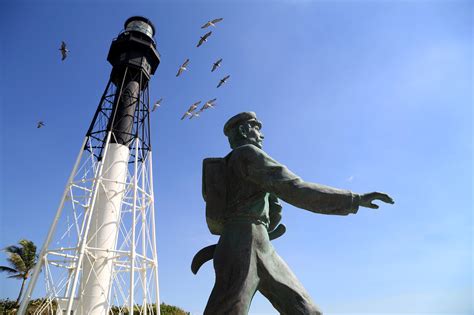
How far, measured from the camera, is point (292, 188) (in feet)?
9.59

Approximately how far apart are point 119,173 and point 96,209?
2.37 metres

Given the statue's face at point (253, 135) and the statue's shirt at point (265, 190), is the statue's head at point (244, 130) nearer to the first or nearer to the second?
the statue's face at point (253, 135)

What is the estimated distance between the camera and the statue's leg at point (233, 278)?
2.69 meters

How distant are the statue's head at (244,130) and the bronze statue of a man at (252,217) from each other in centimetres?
3

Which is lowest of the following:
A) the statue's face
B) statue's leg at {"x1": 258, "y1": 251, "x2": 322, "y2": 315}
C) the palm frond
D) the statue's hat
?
statue's leg at {"x1": 258, "y1": 251, "x2": 322, "y2": 315}

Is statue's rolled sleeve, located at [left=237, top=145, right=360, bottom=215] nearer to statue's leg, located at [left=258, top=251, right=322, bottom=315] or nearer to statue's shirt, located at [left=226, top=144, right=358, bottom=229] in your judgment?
statue's shirt, located at [left=226, top=144, right=358, bottom=229]

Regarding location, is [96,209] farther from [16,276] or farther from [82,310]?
[16,276]

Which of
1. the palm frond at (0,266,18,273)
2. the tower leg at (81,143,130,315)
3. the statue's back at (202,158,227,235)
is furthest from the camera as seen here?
the palm frond at (0,266,18,273)

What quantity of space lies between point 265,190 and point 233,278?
834mm

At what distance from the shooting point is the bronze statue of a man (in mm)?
2758

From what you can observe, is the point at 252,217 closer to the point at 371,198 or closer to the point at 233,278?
the point at 233,278

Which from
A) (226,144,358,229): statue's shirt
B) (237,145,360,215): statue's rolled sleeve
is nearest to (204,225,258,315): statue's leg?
(226,144,358,229): statue's shirt

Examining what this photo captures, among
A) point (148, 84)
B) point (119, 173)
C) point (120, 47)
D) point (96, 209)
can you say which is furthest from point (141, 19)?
point (96, 209)

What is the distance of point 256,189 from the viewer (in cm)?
321
